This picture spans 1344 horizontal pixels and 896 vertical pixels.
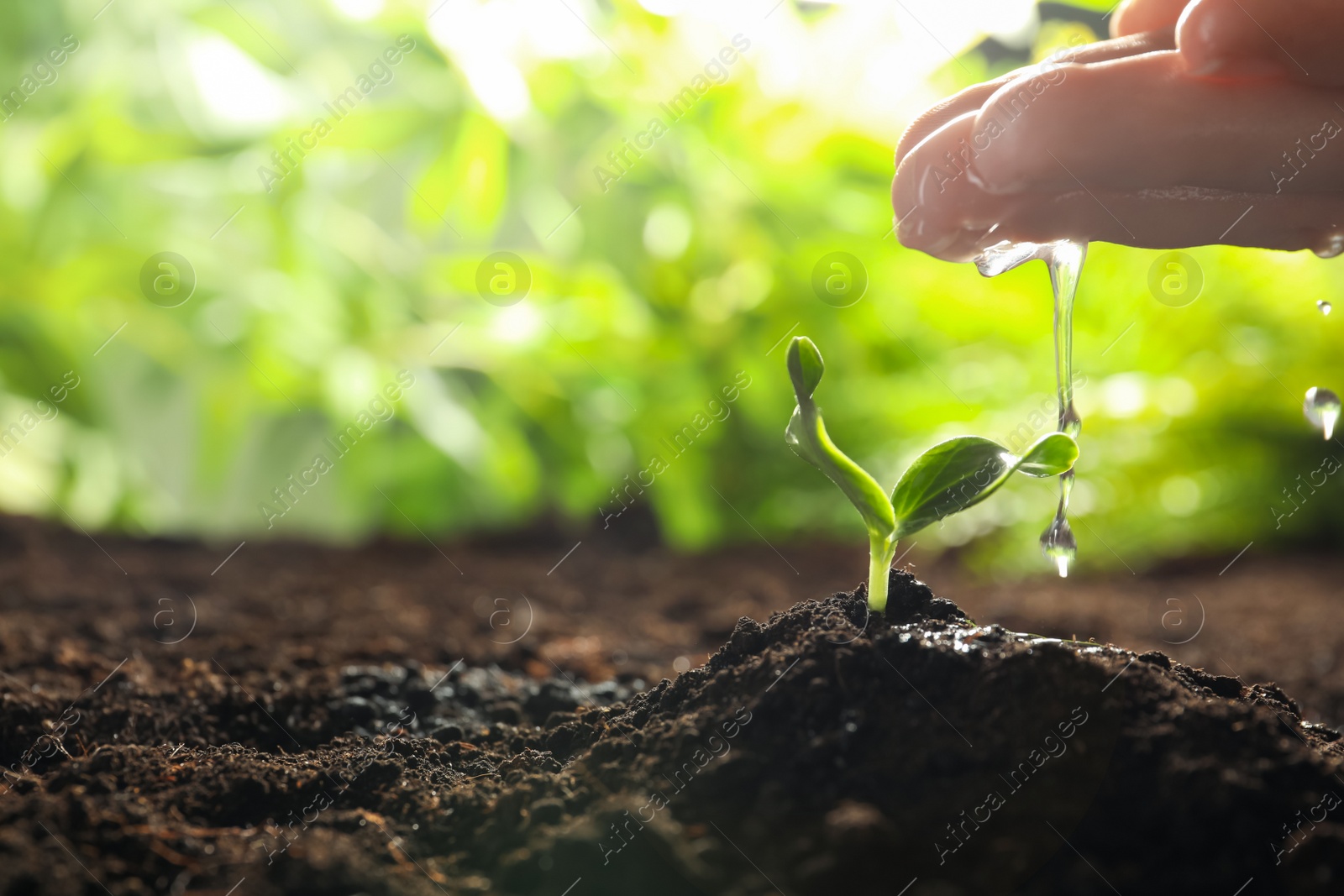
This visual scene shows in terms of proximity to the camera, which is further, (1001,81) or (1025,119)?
(1001,81)

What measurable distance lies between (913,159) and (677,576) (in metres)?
1.43

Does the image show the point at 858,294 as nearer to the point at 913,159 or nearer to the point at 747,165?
the point at 747,165

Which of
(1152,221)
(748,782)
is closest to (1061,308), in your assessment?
(1152,221)

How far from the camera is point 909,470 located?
2.49ft

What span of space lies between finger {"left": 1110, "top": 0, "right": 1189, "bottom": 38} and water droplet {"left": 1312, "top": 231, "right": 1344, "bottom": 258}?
0.24m

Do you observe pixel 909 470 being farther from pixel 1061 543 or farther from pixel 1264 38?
pixel 1264 38

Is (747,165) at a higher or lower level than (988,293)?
higher

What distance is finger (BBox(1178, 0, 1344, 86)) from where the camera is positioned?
67 cm

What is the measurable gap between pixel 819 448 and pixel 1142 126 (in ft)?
1.07

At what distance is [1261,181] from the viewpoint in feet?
2.34

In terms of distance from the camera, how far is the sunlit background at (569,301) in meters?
2.35

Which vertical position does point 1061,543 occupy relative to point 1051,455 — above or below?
below

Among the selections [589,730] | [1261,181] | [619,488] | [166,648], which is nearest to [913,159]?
[1261,181]

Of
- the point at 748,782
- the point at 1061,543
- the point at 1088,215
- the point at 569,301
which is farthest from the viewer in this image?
the point at 569,301
